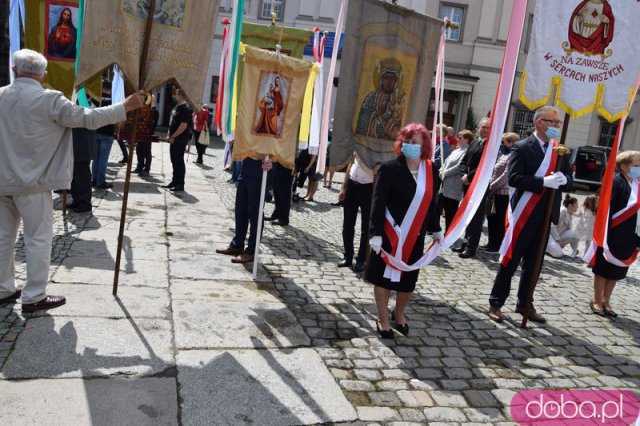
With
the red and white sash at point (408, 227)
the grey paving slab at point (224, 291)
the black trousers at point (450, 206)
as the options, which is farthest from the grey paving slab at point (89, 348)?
the black trousers at point (450, 206)

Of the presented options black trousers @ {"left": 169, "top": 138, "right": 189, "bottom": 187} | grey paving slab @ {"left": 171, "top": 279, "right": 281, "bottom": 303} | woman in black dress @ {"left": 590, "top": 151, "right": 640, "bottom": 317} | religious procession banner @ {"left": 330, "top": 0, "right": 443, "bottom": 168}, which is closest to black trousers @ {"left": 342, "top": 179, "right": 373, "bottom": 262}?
religious procession banner @ {"left": 330, "top": 0, "right": 443, "bottom": 168}

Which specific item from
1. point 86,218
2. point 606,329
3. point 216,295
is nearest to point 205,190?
point 86,218

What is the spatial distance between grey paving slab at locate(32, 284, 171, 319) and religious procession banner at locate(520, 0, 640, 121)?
382cm

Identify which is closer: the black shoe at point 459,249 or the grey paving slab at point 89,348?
the grey paving slab at point 89,348

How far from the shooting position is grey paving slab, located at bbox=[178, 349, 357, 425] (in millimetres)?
3227

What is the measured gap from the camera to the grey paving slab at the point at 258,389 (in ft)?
10.6

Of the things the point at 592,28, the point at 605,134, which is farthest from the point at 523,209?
the point at 605,134

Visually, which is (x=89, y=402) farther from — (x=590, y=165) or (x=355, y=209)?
(x=590, y=165)

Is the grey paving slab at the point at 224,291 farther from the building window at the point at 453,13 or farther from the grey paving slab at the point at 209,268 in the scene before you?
the building window at the point at 453,13

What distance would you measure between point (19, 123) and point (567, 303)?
5776 millimetres

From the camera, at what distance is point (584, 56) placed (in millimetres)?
5121

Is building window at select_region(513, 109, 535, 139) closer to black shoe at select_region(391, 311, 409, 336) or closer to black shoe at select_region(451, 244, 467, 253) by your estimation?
black shoe at select_region(451, 244, 467, 253)

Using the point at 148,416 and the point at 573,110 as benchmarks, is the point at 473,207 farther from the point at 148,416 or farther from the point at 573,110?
the point at 148,416

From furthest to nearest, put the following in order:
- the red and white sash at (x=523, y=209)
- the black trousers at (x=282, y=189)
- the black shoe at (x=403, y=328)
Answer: the black trousers at (x=282, y=189), the red and white sash at (x=523, y=209), the black shoe at (x=403, y=328)
